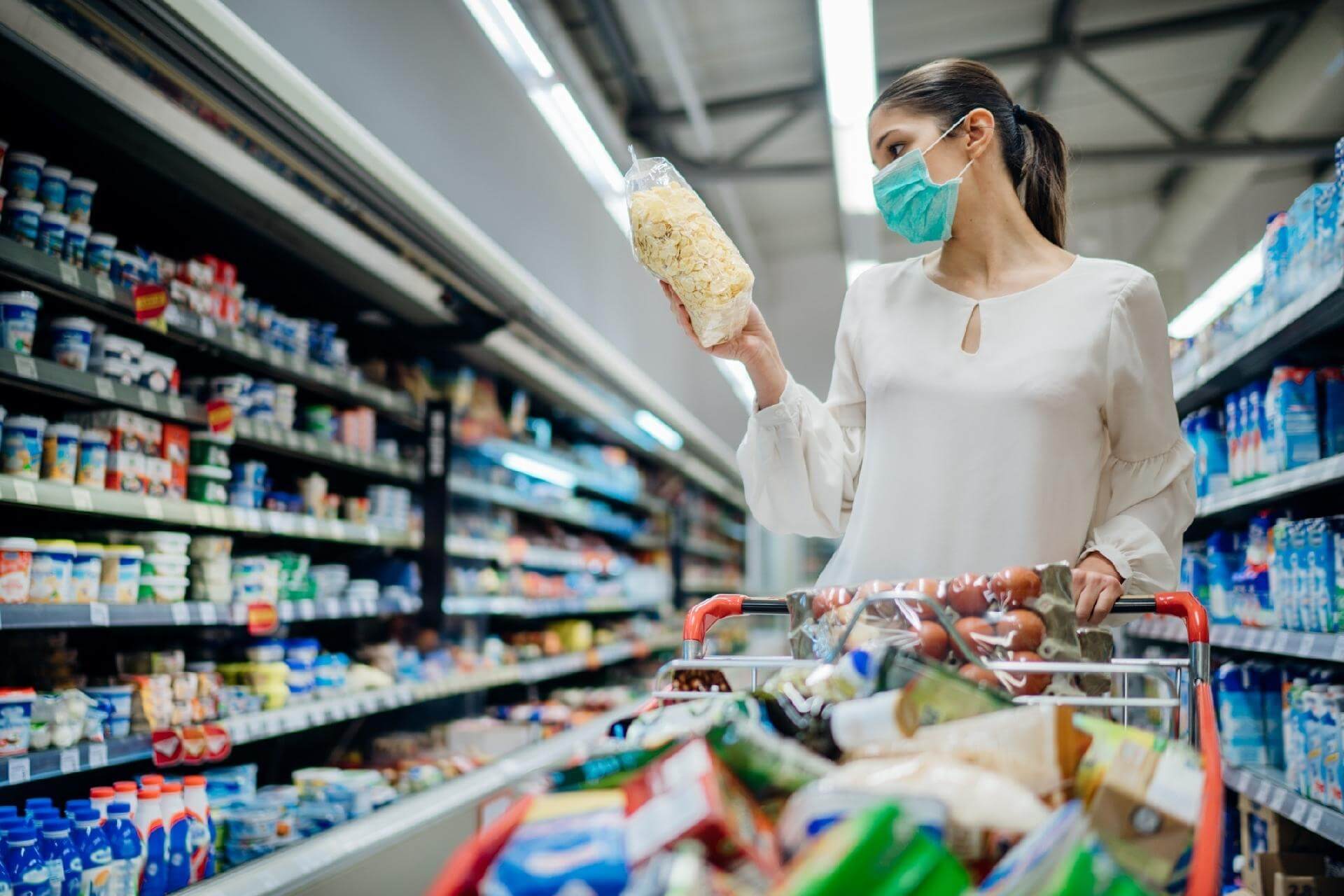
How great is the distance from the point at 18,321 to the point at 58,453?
1.09ft

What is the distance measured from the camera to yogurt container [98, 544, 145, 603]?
263cm

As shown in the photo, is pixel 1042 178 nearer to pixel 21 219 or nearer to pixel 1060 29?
pixel 21 219

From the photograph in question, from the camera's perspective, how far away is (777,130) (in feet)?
24.2

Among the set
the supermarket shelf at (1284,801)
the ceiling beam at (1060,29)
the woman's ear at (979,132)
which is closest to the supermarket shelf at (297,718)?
the woman's ear at (979,132)

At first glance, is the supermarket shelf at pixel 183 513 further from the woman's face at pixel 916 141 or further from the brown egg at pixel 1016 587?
the brown egg at pixel 1016 587

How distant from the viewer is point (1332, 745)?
107 inches

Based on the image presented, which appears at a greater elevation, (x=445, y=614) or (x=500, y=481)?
(x=500, y=481)

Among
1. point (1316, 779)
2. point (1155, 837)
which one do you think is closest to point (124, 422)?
point (1155, 837)

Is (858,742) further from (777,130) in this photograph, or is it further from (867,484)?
(777,130)

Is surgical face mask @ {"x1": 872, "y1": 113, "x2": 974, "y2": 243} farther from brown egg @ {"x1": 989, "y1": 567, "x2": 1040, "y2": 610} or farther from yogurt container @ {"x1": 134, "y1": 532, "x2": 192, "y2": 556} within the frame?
yogurt container @ {"x1": 134, "y1": 532, "x2": 192, "y2": 556}

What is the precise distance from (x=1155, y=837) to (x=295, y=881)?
2.47m

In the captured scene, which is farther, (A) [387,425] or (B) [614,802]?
(A) [387,425]

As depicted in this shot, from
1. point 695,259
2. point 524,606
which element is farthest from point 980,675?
point 524,606

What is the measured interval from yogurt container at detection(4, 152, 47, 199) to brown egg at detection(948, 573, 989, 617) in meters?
2.33
